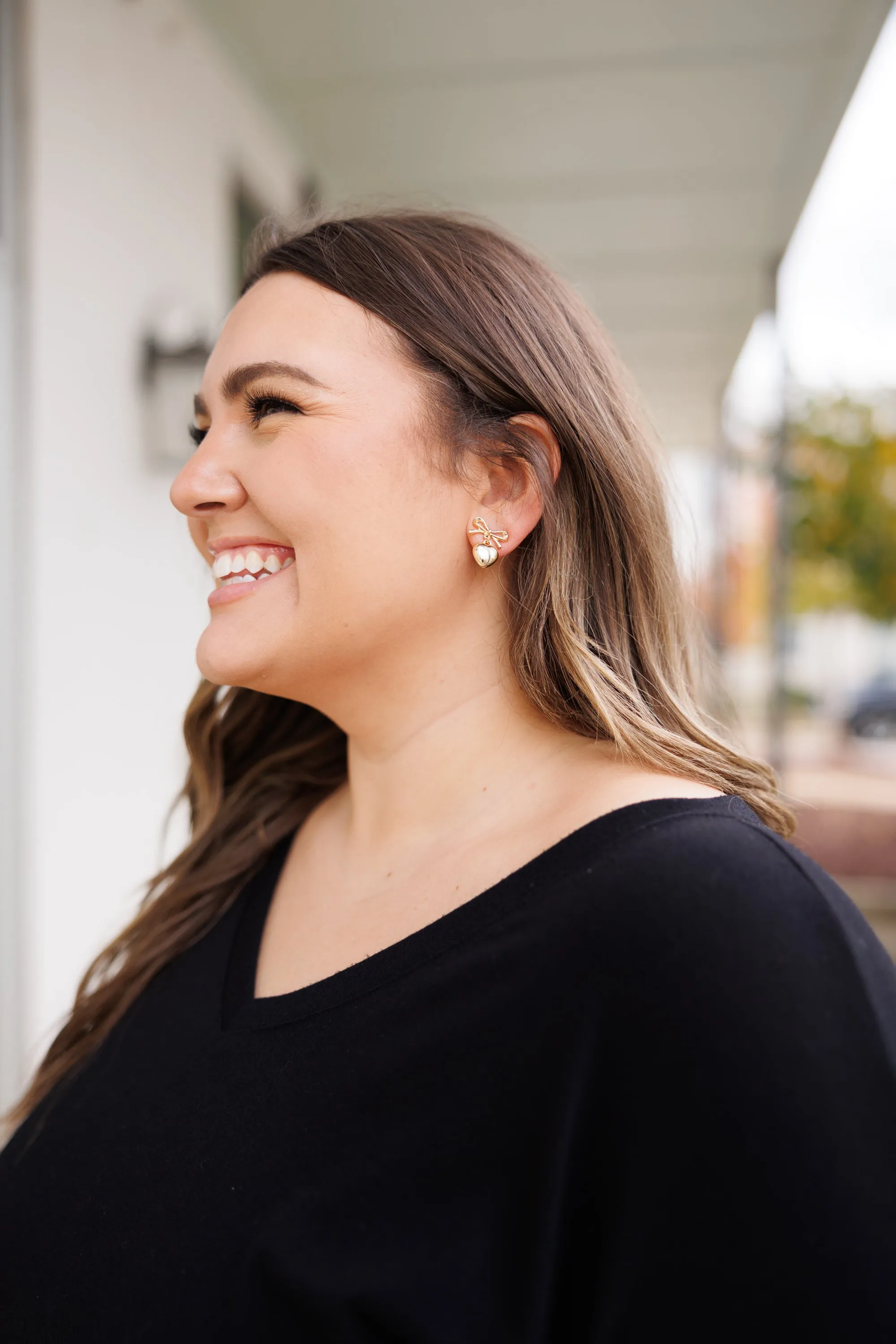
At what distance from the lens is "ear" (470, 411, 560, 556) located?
1213 millimetres

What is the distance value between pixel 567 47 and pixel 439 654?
2790mm

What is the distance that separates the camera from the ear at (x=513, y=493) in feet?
3.98

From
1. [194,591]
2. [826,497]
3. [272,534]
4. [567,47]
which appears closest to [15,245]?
[194,591]

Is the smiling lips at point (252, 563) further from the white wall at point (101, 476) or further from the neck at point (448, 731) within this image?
the white wall at point (101, 476)

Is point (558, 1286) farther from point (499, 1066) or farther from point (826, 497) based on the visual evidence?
point (826, 497)

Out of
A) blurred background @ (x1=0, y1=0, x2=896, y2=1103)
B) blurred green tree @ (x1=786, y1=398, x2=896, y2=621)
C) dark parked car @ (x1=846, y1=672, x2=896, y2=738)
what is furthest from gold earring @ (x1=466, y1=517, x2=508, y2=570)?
dark parked car @ (x1=846, y1=672, x2=896, y2=738)

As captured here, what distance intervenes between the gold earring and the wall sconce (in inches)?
69.6

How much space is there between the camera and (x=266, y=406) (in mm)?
1187

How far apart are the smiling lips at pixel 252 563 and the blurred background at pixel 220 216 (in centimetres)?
52

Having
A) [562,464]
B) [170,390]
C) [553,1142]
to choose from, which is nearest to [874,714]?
[170,390]

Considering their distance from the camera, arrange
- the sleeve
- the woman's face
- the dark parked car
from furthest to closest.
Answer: the dark parked car, the woman's face, the sleeve

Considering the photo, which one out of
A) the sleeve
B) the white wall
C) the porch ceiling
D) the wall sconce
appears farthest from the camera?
the porch ceiling

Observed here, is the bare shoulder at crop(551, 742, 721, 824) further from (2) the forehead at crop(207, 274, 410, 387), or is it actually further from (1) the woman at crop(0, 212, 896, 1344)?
(2) the forehead at crop(207, 274, 410, 387)

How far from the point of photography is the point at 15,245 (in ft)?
7.33
